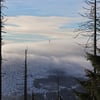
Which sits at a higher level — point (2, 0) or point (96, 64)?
point (2, 0)

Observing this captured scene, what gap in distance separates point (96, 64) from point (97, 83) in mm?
1600

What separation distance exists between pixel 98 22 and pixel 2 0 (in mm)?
6874

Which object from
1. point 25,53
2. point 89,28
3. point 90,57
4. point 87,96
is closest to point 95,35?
point 89,28

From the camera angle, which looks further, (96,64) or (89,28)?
(89,28)

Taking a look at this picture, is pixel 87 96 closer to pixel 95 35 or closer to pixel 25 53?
pixel 95 35

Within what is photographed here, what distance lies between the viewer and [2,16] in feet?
117

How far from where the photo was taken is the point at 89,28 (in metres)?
34.5

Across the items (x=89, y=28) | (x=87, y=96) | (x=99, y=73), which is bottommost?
(x=87, y=96)

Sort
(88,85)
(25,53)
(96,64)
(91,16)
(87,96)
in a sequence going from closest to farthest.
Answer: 1. (96,64)
2. (88,85)
3. (87,96)
4. (91,16)
5. (25,53)

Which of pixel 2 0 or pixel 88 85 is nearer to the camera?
pixel 88 85

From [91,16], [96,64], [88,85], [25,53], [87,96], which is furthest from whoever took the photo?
[25,53]

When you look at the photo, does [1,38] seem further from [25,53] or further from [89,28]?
[25,53]

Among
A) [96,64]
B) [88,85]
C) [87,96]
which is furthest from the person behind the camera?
[87,96]

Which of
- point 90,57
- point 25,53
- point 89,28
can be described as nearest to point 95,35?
point 89,28
